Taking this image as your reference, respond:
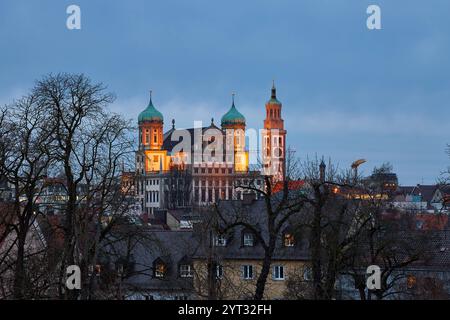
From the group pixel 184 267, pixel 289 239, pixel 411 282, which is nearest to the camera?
pixel 289 239

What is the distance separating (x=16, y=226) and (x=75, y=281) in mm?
3682

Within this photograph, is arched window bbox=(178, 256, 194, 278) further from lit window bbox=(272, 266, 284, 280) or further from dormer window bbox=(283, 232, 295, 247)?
dormer window bbox=(283, 232, 295, 247)

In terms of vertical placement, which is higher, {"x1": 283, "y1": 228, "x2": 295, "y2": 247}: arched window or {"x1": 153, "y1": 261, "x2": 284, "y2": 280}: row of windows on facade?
{"x1": 283, "y1": 228, "x2": 295, "y2": 247}: arched window

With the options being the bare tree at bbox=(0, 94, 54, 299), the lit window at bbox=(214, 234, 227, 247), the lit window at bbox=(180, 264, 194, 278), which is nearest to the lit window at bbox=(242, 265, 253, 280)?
the lit window at bbox=(214, 234, 227, 247)

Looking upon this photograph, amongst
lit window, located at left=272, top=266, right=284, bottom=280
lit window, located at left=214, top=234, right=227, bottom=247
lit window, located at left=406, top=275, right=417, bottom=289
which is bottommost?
lit window, located at left=406, top=275, right=417, bottom=289

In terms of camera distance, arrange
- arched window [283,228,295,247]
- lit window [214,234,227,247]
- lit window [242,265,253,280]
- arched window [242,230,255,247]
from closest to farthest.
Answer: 1. lit window [214,234,227,247]
2. arched window [283,228,295,247]
3. lit window [242,265,253,280]
4. arched window [242,230,255,247]

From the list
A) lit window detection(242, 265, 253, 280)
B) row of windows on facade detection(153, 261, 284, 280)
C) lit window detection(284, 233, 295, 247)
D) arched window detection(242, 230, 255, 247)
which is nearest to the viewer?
lit window detection(284, 233, 295, 247)

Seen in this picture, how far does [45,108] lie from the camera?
88.0 feet

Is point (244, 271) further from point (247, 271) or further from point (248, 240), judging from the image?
point (248, 240)

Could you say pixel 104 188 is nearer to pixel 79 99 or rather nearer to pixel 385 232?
pixel 79 99

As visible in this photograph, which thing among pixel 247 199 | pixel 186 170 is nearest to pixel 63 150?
pixel 247 199

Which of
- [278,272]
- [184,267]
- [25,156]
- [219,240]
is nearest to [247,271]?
[278,272]

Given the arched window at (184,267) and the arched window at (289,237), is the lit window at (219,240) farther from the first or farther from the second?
the arched window at (289,237)
